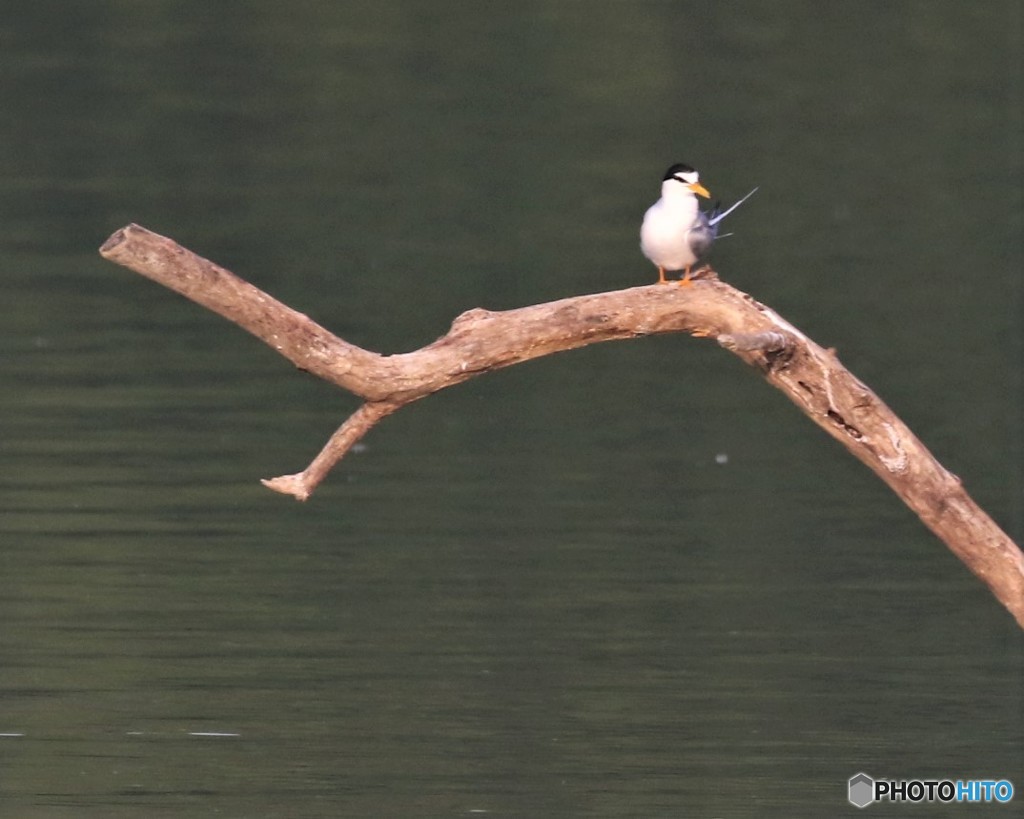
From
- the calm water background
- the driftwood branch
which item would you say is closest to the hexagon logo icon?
the calm water background

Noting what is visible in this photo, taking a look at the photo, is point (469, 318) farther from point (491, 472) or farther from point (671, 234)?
point (491, 472)

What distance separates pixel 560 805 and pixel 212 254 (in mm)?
8841

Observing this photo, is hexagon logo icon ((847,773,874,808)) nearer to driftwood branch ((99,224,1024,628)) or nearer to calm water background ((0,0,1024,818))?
calm water background ((0,0,1024,818))

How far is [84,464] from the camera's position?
430 inches

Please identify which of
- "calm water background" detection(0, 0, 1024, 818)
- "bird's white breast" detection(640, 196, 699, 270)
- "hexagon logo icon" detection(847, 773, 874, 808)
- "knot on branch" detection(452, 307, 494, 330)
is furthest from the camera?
"calm water background" detection(0, 0, 1024, 818)

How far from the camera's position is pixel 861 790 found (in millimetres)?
7676

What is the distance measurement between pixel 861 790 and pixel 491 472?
12.4 ft

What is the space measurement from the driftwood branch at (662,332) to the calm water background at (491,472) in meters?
1.55

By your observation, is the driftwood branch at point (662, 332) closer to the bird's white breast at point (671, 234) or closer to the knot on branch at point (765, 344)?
the knot on branch at point (765, 344)

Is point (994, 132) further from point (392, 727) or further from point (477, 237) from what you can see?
point (392, 727)

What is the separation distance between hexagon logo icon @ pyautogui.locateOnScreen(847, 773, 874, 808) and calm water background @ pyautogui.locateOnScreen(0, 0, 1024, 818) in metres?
0.08

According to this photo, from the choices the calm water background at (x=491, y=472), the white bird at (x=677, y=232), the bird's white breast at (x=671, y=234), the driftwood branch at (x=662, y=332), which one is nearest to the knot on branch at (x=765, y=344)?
the driftwood branch at (x=662, y=332)

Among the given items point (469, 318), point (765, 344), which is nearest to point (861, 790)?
point (765, 344)

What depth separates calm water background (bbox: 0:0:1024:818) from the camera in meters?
8.00
